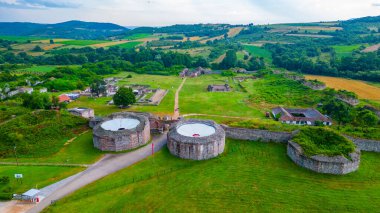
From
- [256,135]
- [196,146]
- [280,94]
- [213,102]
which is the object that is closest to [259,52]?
[280,94]

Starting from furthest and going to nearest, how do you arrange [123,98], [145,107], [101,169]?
[145,107]
[123,98]
[101,169]

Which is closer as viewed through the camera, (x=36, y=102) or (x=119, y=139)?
(x=119, y=139)

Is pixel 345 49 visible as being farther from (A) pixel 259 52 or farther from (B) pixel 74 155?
(B) pixel 74 155

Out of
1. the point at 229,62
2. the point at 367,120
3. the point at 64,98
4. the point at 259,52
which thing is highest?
the point at 259,52

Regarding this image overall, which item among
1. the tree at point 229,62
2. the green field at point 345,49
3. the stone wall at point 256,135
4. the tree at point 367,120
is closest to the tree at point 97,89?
the stone wall at point 256,135

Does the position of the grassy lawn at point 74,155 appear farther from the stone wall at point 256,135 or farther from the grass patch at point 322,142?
the grass patch at point 322,142

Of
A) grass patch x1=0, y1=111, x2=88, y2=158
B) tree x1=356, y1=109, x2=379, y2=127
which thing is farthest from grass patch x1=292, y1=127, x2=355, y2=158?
grass patch x1=0, y1=111, x2=88, y2=158
